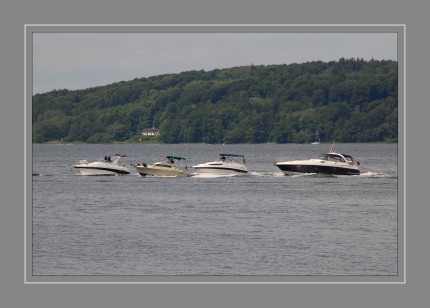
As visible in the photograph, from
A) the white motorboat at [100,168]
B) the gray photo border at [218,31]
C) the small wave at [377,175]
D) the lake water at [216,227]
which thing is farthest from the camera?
the white motorboat at [100,168]

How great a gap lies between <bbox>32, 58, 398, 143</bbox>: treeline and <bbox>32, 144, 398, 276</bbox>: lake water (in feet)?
11.2

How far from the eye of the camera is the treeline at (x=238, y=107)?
4950 cm

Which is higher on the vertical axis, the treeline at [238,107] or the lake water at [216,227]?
the treeline at [238,107]

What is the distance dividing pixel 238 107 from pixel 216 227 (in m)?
25.0

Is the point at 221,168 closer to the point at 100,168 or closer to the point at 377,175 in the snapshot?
the point at 100,168

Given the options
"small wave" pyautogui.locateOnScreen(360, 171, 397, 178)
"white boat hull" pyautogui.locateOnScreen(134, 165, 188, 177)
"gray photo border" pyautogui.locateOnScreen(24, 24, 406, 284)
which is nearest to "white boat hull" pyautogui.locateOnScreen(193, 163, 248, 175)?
"white boat hull" pyautogui.locateOnScreen(134, 165, 188, 177)

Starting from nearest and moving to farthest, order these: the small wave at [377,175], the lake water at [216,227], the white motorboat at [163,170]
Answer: the lake water at [216,227] → the small wave at [377,175] → the white motorboat at [163,170]

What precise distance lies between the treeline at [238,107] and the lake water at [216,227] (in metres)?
3.41

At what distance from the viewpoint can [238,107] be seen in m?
68.9

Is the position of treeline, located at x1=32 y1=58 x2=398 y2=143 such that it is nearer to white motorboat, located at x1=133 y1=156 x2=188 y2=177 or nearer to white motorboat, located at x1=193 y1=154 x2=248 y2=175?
white motorboat, located at x1=133 y1=156 x2=188 y2=177

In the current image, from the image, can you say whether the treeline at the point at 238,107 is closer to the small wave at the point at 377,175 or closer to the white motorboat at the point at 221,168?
the white motorboat at the point at 221,168

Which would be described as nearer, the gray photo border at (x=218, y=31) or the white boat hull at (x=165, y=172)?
the gray photo border at (x=218, y=31)

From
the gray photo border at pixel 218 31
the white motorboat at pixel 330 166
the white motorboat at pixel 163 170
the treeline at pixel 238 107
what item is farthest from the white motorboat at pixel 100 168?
the gray photo border at pixel 218 31

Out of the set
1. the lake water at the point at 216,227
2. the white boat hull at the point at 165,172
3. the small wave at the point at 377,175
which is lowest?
the lake water at the point at 216,227
